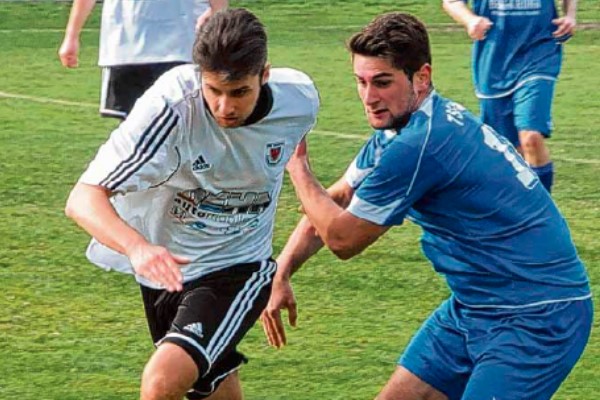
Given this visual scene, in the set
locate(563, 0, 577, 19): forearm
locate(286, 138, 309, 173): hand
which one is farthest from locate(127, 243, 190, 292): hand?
locate(563, 0, 577, 19): forearm

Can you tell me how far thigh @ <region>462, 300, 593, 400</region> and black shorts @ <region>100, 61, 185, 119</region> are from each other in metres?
4.44

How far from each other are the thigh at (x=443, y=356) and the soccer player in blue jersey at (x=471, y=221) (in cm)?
1

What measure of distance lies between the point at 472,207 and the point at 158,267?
996 millimetres

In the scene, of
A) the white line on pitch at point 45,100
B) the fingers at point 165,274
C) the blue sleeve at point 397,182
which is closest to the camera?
the fingers at point 165,274

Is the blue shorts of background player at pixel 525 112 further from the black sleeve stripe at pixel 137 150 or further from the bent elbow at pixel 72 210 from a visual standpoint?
the bent elbow at pixel 72 210

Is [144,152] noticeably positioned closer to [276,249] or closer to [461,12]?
[276,249]

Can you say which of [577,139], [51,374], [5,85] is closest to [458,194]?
[51,374]

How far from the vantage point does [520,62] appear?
32.3 ft

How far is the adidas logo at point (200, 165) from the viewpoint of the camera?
545 cm

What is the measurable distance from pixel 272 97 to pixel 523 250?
111cm

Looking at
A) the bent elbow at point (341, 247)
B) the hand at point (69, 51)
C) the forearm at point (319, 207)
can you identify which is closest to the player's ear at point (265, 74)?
the forearm at point (319, 207)

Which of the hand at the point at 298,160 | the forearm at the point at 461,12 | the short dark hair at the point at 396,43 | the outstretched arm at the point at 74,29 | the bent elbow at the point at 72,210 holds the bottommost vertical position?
the forearm at the point at 461,12

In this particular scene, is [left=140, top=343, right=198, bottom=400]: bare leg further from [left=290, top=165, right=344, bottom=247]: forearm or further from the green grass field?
the green grass field

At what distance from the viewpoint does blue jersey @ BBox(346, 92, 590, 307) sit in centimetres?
485
